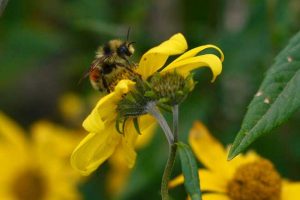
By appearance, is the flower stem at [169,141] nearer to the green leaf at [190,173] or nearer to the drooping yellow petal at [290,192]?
the green leaf at [190,173]

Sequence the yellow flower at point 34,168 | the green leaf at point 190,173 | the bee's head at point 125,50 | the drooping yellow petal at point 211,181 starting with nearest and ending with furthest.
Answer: the green leaf at point 190,173
the bee's head at point 125,50
the drooping yellow petal at point 211,181
the yellow flower at point 34,168

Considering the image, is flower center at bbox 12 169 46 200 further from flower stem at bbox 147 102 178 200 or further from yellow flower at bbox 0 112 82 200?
flower stem at bbox 147 102 178 200

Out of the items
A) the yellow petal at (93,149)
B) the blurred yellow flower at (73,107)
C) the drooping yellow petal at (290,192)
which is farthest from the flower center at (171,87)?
the blurred yellow flower at (73,107)

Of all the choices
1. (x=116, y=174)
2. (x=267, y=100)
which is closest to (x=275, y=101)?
(x=267, y=100)

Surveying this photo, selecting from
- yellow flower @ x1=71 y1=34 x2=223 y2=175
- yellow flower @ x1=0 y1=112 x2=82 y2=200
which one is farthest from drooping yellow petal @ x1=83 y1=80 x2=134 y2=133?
yellow flower @ x1=0 y1=112 x2=82 y2=200

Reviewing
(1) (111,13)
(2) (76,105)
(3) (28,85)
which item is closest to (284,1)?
(1) (111,13)

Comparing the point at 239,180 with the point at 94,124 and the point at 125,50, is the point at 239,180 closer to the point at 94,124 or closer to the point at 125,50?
the point at 125,50
